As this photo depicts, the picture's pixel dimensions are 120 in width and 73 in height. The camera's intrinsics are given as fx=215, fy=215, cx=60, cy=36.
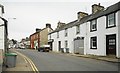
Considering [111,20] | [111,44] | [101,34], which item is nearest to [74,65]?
[111,44]

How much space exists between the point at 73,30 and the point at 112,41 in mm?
16816

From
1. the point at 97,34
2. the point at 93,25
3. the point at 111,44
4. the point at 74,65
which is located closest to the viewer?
the point at 74,65

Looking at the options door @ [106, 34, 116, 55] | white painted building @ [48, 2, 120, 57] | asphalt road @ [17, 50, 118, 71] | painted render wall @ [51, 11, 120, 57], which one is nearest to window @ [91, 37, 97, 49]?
Result: white painted building @ [48, 2, 120, 57]

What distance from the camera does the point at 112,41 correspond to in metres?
27.2

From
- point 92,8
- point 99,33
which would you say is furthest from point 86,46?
point 92,8

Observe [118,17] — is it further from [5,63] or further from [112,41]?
[5,63]

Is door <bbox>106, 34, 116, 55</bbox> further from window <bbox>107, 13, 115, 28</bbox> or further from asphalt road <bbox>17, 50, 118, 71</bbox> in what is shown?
asphalt road <bbox>17, 50, 118, 71</bbox>

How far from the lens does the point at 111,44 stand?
27.3 meters

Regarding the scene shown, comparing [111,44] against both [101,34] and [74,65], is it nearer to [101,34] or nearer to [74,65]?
[101,34]

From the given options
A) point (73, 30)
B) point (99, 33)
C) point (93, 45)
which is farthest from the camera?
point (73, 30)

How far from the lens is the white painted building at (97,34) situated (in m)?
26.7

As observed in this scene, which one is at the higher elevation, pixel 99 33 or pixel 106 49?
pixel 99 33

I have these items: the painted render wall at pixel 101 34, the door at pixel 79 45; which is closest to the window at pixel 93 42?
the painted render wall at pixel 101 34

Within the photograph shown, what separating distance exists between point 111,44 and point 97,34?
4.33 m
